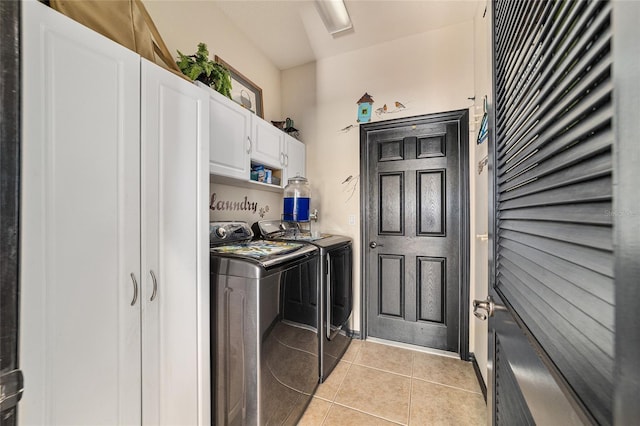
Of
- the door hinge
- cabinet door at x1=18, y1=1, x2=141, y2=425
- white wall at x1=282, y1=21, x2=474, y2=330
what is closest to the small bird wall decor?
white wall at x1=282, y1=21, x2=474, y2=330

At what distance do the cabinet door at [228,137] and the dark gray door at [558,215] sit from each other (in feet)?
4.98

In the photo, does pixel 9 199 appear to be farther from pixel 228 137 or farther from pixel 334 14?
pixel 334 14

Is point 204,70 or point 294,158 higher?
point 204,70

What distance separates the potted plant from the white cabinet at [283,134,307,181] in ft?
2.81

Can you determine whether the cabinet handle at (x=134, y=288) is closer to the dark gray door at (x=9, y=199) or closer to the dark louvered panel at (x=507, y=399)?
the dark gray door at (x=9, y=199)

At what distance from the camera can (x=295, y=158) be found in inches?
102

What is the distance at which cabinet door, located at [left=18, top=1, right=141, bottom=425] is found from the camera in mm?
660

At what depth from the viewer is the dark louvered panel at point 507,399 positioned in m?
0.64

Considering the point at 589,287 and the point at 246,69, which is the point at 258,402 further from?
the point at 246,69

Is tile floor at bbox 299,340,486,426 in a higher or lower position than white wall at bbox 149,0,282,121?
lower

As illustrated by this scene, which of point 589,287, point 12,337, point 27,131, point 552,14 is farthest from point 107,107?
point 589,287

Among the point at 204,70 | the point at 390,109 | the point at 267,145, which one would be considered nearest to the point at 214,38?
the point at 204,70

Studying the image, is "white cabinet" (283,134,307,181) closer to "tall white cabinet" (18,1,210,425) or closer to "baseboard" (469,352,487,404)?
"tall white cabinet" (18,1,210,425)

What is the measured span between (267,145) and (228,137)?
49 centimetres
